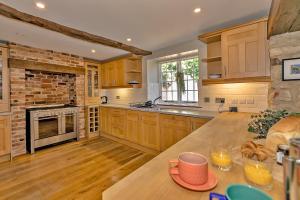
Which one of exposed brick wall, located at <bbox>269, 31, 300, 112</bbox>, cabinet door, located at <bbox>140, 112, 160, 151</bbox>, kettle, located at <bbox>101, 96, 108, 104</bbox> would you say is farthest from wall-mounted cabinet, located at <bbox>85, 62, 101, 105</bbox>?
exposed brick wall, located at <bbox>269, 31, 300, 112</bbox>

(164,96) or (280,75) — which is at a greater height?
(280,75)

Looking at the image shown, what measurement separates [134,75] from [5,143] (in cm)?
309

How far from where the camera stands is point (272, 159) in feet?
2.58

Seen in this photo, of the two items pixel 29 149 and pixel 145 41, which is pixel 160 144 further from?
pixel 29 149

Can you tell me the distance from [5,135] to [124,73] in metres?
2.74

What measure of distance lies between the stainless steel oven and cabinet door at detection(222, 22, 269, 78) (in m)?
3.66

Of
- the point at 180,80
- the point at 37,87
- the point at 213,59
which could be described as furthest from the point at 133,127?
the point at 37,87

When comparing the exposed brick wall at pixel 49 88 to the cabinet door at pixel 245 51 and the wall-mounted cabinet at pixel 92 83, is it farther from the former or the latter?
the cabinet door at pixel 245 51

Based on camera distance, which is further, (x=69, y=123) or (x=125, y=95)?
(x=125, y=95)

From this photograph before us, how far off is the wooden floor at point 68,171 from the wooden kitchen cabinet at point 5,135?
0.25 m

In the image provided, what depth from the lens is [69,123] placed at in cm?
404

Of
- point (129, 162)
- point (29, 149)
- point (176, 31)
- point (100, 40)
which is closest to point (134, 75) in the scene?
point (100, 40)

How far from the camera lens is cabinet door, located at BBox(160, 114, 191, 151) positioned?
271 cm

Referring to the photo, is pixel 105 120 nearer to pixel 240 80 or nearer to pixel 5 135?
pixel 5 135
